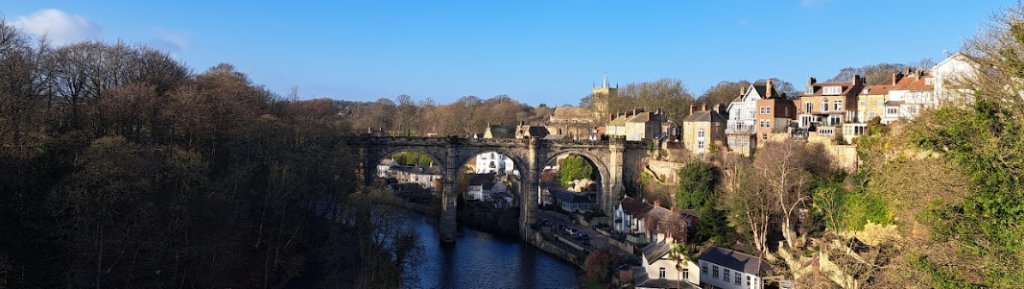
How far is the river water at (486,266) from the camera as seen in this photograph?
28.9 m

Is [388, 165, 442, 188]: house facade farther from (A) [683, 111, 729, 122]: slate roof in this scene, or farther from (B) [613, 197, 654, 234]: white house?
(A) [683, 111, 729, 122]: slate roof

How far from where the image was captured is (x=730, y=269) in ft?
80.4

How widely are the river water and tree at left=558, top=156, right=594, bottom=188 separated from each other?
1461 cm

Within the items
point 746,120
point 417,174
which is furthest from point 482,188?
point 746,120

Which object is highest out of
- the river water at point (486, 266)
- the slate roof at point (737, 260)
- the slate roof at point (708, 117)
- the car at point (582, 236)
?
the slate roof at point (708, 117)

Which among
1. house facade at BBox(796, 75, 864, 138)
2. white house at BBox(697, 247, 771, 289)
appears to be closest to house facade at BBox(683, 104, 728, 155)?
house facade at BBox(796, 75, 864, 138)

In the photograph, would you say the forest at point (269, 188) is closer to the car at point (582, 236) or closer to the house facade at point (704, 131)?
the house facade at point (704, 131)

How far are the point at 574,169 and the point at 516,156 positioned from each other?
1280cm

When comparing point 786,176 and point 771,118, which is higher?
point 771,118

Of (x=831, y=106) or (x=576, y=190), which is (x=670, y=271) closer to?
(x=831, y=106)

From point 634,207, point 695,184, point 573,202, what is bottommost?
point 573,202

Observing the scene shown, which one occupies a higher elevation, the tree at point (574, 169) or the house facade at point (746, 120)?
the house facade at point (746, 120)

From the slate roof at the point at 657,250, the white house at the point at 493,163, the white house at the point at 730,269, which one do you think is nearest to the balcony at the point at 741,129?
the slate roof at the point at 657,250

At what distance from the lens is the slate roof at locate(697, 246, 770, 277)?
23.9 metres
